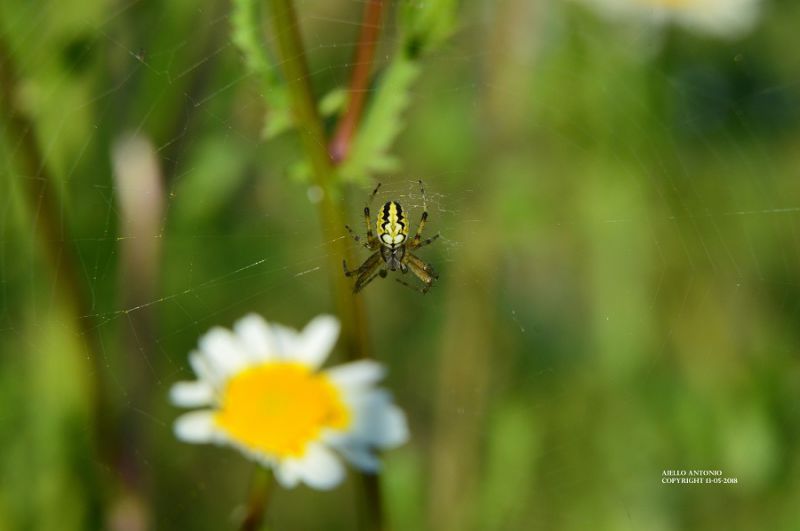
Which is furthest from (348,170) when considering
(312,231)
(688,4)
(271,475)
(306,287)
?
(688,4)

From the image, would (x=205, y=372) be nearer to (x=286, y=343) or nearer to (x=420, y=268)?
(x=286, y=343)

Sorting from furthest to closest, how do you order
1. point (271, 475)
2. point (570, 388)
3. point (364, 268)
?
1. point (570, 388)
2. point (364, 268)
3. point (271, 475)

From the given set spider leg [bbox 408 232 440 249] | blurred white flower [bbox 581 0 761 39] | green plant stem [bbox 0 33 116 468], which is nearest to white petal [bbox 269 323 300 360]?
green plant stem [bbox 0 33 116 468]

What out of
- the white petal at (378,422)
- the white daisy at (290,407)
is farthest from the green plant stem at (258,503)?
the white petal at (378,422)

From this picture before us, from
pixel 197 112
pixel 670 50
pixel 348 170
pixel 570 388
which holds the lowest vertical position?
pixel 570 388

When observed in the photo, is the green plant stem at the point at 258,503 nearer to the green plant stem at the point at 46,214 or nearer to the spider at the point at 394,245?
the green plant stem at the point at 46,214

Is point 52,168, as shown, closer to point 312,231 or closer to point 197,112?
point 197,112

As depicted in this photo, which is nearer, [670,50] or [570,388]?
[570,388]

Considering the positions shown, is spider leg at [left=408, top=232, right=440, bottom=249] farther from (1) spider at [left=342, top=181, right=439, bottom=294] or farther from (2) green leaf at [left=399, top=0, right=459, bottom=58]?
(2) green leaf at [left=399, top=0, right=459, bottom=58]
